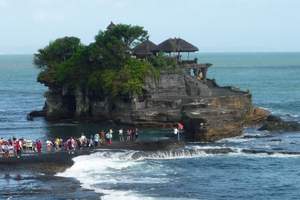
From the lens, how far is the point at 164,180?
167 ft

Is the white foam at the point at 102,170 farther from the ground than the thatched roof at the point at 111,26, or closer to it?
closer to it

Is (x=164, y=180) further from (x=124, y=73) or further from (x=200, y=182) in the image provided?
(x=124, y=73)

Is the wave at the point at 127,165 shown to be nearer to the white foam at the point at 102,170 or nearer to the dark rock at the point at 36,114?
the white foam at the point at 102,170

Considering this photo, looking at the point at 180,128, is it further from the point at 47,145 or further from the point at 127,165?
the point at 127,165

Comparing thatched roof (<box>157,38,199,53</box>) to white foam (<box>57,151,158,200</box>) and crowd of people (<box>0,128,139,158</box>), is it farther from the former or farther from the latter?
white foam (<box>57,151,158,200</box>)

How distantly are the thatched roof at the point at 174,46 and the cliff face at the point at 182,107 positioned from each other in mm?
4455

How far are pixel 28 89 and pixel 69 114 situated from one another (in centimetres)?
7241

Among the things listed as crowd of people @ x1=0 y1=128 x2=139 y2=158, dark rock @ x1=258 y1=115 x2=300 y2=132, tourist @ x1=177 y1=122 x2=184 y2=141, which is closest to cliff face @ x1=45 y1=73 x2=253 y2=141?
tourist @ x1=177 y1=122 x2=184 y2=141

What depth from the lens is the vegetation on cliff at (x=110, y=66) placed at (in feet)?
278

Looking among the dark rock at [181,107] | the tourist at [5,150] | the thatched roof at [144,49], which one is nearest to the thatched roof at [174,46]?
the thatched roof at [144,49]

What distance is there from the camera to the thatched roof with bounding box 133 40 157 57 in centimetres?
9050

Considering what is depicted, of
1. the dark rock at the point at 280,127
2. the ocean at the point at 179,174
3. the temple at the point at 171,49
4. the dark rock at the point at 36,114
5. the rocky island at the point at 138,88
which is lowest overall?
the ocean at the point at 179,174

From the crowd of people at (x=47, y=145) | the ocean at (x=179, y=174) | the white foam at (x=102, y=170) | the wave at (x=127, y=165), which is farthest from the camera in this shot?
the crowd of people at (x=47, y=145)

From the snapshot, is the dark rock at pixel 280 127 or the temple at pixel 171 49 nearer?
the dark rock at pixel 280 127
